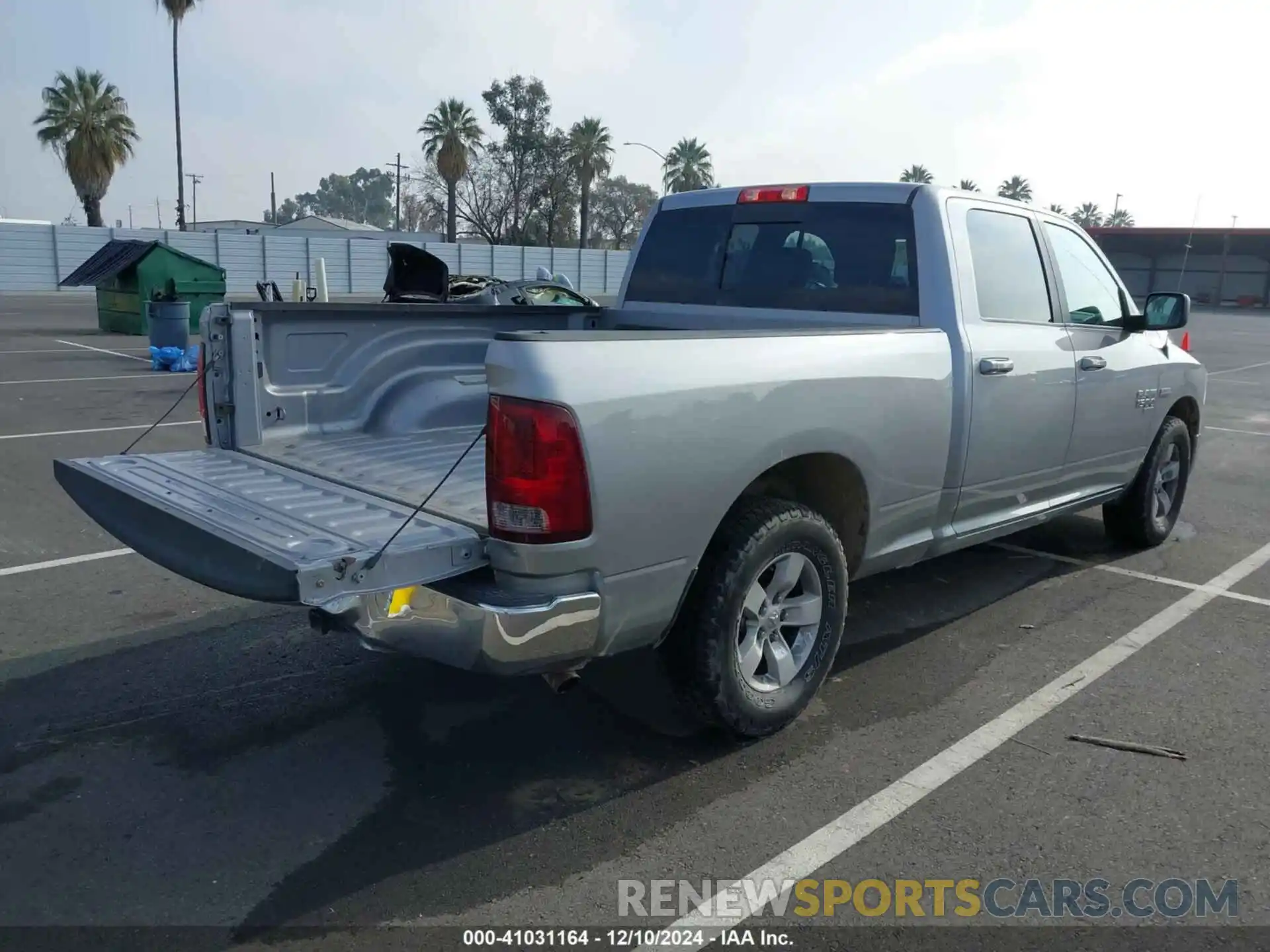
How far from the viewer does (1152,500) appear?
20.5 feet

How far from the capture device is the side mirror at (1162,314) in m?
5.54

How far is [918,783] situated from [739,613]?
2.77 ft

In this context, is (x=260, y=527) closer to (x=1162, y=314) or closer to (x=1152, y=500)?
(x=1162, y=314)

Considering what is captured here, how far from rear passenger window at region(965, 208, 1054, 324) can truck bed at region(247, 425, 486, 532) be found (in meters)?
2.31

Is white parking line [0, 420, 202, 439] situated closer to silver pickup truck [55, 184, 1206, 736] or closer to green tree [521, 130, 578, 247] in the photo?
silver pickup truck [55, 184, 1206, 736]

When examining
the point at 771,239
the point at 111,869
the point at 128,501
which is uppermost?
the point at 771,239

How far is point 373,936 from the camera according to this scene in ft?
8.90

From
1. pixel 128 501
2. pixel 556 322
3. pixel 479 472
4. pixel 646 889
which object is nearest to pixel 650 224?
pixel 556 322

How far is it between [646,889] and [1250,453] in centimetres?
966

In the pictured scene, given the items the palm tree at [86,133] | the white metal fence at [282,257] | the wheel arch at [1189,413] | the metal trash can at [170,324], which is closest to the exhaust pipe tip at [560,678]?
the wheel arch at [1189,413]

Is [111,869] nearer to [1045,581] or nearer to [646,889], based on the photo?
[646,889]

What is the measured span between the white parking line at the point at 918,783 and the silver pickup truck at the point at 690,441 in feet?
1.63

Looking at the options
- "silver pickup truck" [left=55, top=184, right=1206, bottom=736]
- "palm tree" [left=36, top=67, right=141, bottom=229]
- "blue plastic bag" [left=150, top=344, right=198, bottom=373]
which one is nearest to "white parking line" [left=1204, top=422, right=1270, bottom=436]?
"silver pickup truck" [left=55, top=184, right=1206, bottom=736]

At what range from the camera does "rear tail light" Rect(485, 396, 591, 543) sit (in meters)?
2.88
